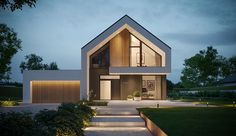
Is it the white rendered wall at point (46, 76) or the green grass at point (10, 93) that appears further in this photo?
the green grass at point (10, 93)

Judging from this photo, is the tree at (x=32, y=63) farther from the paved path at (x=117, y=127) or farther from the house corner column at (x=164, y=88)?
the paved path at (x=117, y=127)

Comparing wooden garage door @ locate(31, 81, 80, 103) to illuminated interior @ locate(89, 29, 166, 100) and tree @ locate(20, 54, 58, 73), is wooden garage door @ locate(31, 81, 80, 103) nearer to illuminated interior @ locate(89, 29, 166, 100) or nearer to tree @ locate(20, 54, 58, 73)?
illuminated interior @ locate(89, 29, 166, 100)

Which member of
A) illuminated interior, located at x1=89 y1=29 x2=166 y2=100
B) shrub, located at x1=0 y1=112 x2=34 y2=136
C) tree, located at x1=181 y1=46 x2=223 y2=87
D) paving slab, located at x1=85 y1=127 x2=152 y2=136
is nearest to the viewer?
shrub, located at x1=0 y1=112 x2=34 y2=136

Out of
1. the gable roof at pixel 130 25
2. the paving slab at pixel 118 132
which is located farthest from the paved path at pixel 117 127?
the gable roof at pixel 130 25

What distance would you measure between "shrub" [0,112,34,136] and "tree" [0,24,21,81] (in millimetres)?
31764

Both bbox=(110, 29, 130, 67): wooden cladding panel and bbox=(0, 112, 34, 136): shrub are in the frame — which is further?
bbox=(110, 29, 130, 67): wooden cladding panel

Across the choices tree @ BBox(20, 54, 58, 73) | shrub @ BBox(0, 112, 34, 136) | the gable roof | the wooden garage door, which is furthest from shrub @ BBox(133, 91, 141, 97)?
tree @ BBox(20, 54, 58, 73)

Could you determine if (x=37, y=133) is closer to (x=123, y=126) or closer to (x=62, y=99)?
(x=123, y=126)

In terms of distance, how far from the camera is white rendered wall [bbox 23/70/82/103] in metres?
31.2

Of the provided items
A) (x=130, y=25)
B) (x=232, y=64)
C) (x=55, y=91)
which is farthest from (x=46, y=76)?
(x=232, y=64)

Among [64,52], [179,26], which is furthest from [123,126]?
[64,52]

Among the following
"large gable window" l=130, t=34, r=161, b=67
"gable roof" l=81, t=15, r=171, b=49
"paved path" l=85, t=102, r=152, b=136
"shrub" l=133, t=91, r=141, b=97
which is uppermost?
"gable roof" l=81, t=15, r=171, b=49

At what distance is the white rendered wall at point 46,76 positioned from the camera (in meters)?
31.2

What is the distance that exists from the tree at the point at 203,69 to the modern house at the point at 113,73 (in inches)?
1194
